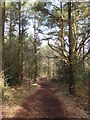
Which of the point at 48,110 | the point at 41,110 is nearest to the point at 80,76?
the point at 48,110

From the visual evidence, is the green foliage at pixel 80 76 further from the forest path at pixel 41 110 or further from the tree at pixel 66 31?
the forest path at pixel 41 110

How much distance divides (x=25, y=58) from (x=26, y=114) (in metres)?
18.5

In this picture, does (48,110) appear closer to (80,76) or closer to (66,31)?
→ (80,76)

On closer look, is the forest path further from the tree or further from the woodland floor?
the tree

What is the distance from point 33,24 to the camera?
29.9m

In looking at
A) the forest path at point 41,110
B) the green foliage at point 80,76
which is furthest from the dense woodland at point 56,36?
the forest path at point 41,110

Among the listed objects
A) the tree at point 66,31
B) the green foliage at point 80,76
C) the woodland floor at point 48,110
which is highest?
the tree at point 66,31

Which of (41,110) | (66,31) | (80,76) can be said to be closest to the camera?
(41,110)

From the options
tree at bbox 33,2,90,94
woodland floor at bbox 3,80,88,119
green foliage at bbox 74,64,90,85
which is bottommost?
woodland floor at bbox 3,80,88,119

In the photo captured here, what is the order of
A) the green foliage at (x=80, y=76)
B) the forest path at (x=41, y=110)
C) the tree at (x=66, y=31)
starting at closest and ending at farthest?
1. the forest path at (x=41, y=110)
2. the tree at (x=66, y=31)
3. the green foliage at (x=80, y=76)

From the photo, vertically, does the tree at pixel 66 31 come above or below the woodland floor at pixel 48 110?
above

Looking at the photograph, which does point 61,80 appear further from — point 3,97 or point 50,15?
point 3,97

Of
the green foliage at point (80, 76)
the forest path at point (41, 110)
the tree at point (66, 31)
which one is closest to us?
the forest path at point (41, 110)

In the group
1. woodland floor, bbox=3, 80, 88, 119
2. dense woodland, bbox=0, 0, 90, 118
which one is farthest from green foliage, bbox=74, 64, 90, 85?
woodland floor, bbox=3, 80, 88, 119
